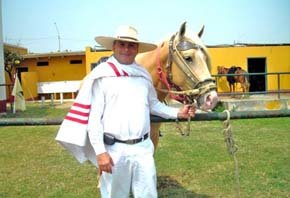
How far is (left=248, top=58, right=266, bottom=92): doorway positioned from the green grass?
48.6 feet

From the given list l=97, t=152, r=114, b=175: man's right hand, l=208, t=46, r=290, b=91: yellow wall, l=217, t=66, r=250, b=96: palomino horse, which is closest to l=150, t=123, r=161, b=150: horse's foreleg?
l=97, t=152, r=114, b=175: man's right hand

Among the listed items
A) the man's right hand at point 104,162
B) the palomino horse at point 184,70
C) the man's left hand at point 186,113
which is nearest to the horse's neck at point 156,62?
the palomino horse at point 184,70

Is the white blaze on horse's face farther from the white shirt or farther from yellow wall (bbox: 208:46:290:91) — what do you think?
yellow wall (bbox: 208:46:290:91)

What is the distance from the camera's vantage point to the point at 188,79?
3.28m

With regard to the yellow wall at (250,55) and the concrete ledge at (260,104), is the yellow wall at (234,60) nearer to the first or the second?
the yellow wall at (250,55)

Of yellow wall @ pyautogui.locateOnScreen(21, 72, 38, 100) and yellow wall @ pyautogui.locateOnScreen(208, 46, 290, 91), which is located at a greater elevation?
yellow wall @ pyautogui.locateOnScreen(208, 46, 290, 91)

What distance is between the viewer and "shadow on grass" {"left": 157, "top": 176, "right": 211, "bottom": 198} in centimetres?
474

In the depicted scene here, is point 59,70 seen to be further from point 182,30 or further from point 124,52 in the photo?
point 124,52

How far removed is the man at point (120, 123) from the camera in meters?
2.45

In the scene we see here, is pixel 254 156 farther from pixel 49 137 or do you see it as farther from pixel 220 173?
pixel 49 137

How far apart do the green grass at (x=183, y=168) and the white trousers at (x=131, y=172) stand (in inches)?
89.0

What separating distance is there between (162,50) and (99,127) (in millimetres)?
1394

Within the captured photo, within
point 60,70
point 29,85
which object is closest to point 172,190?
point 29,85

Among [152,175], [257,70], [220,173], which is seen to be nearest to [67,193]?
[220,173]
